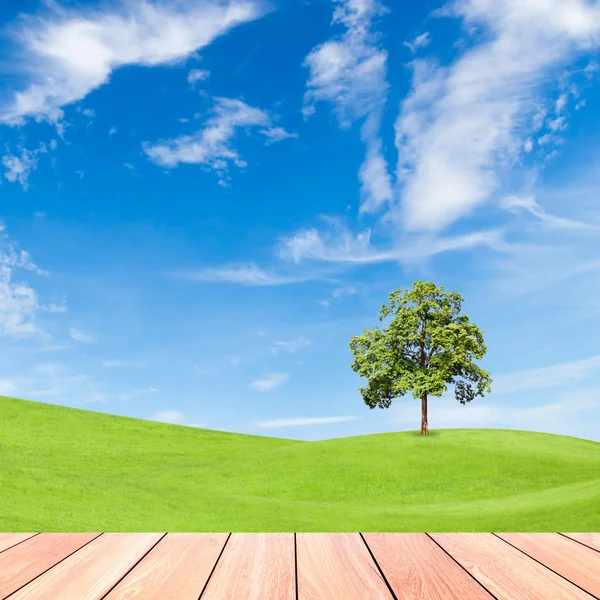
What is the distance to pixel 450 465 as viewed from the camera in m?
26.2

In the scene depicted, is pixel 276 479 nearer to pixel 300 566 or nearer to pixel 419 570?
pixel 300 566

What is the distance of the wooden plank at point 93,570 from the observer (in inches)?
133

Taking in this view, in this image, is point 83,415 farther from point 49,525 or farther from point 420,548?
point 420,548

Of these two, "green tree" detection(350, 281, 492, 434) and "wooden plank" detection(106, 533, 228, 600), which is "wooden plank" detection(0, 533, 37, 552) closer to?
"wooden plank" detection(106, 533, 228, 600)

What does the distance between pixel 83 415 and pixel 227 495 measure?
18.1 meters

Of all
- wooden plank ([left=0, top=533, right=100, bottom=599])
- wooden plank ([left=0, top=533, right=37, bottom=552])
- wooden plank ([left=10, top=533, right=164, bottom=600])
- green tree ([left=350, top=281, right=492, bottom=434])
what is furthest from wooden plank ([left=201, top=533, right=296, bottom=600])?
green tree ([left=350, top=281, right=492, bottom=434])

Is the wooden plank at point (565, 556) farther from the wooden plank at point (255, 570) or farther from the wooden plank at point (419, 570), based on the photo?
the wooden plank at point (255, 570)

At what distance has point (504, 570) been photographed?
12.4 ft

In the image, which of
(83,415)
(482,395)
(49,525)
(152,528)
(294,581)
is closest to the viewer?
(294,581)

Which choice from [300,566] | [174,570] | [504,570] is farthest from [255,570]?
[504,570]

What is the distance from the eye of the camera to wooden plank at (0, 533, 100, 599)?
3627mm

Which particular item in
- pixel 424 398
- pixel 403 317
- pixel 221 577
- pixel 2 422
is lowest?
pixel 221 577

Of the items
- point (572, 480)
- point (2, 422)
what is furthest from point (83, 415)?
point (572, 480)

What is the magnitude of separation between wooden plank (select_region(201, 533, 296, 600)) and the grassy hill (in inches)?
377
